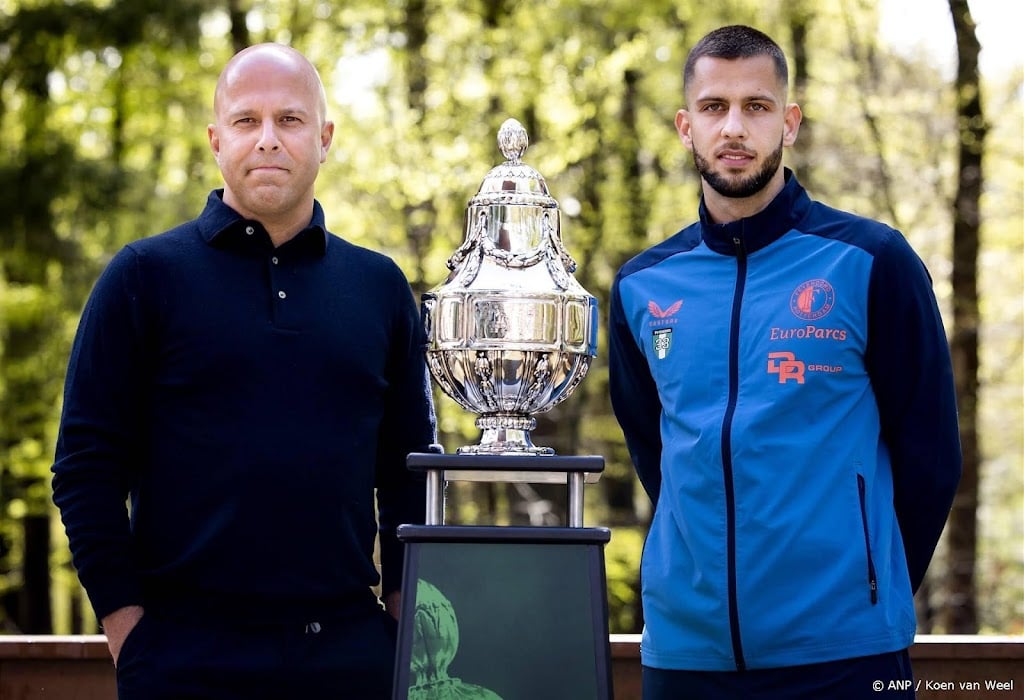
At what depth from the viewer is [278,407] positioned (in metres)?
2.98

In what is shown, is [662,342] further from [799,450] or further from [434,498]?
[434,498]

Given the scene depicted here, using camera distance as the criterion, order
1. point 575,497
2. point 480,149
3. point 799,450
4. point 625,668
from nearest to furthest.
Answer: point 575,497 < point 799,450 < point 625,668 < point 480,149

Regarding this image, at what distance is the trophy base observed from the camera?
2.95 metres

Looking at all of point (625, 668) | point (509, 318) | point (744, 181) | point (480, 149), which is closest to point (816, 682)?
point (509, 318)

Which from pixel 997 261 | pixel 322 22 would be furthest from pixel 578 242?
pixel 997 261

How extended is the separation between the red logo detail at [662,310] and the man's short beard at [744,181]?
277 mm

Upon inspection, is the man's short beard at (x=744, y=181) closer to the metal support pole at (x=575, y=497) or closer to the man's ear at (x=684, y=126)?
the man's ear at (x=684, y=126)

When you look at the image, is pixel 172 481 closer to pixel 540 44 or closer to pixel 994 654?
pixel 994 654

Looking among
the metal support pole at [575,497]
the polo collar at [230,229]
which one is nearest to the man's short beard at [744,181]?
the metal support pole at [575,497]

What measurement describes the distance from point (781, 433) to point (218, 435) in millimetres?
1221

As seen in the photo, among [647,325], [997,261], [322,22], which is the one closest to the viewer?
[647,325]

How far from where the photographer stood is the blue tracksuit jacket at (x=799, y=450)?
2900 mm

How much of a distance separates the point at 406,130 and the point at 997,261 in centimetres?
772

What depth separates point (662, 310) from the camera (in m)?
3.20
